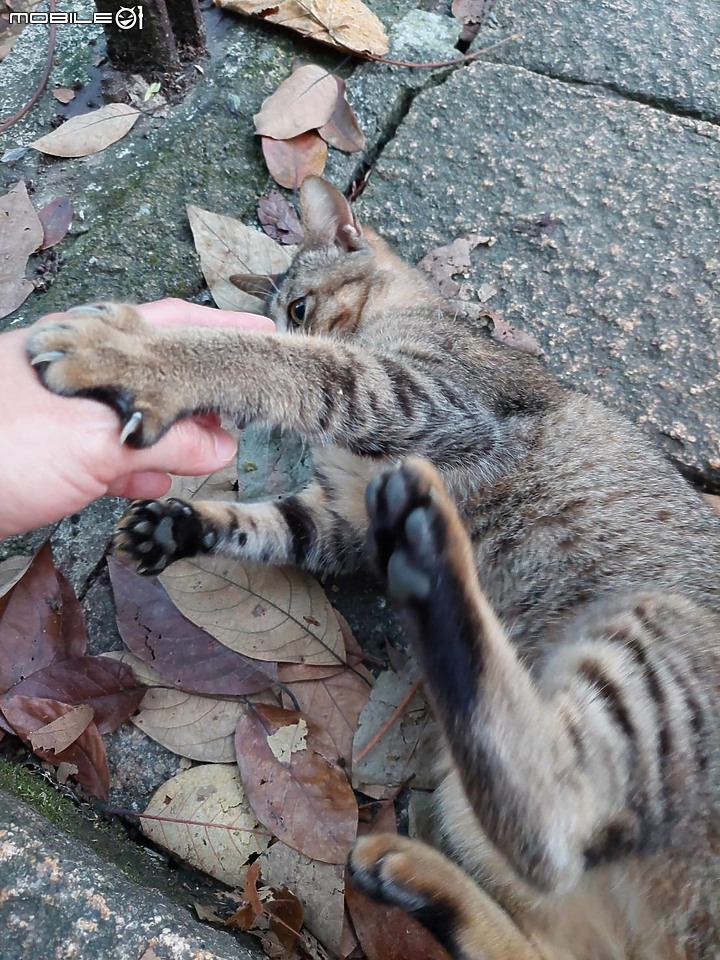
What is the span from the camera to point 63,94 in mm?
3512

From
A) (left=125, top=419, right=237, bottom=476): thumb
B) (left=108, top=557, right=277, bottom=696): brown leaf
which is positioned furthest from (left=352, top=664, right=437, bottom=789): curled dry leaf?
(left=125, top=419, right=237, bottom=476): thumb

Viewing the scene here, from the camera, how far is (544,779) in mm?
1682

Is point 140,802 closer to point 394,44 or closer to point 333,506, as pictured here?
point 333,506

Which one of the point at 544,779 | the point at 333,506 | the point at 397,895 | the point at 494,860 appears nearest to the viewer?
the point at 544,779

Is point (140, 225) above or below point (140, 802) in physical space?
above

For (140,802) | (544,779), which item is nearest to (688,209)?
(544,779)

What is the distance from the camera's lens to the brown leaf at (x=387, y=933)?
2.02 meters

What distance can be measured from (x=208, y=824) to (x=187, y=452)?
107 cm

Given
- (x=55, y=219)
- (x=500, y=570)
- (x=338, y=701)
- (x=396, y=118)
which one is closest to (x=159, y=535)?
(x=338, y=701)

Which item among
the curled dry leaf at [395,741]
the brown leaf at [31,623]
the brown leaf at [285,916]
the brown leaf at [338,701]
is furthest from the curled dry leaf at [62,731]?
the curled dry leaf at [395,741]

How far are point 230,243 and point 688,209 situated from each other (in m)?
2.08

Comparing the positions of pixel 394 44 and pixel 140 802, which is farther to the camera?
pixel 394 44

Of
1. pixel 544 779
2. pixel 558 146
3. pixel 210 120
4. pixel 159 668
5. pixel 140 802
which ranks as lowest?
pixel 140 802

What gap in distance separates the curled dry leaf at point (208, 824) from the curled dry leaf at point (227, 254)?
6.23ft
